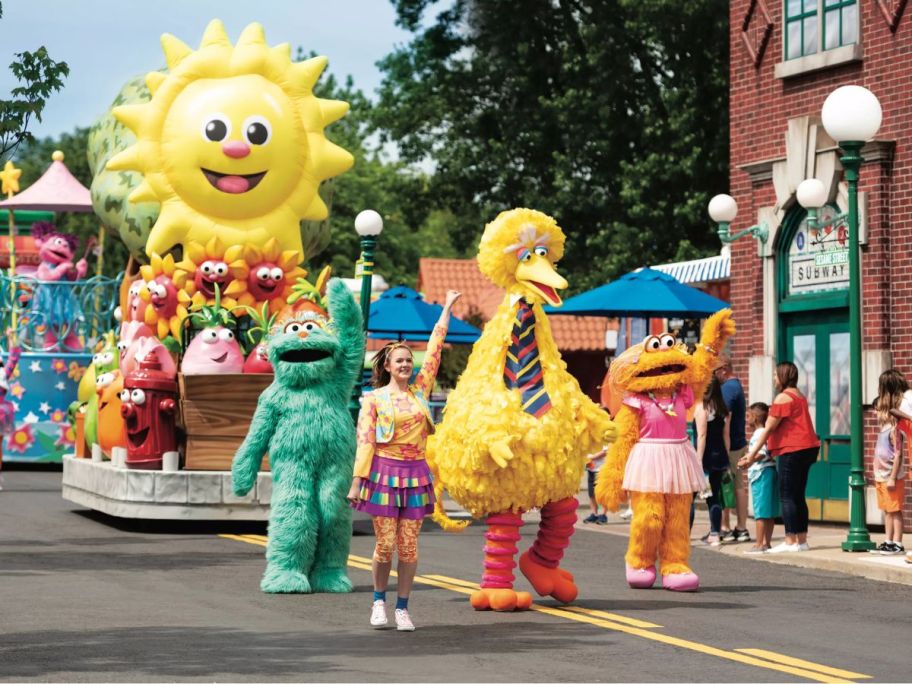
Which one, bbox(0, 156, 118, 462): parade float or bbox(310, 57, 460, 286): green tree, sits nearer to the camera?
bbox(0, 156, 118, 462): parade float

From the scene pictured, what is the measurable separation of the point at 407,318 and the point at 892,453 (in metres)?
8.98

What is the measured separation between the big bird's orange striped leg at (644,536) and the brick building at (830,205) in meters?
5.66

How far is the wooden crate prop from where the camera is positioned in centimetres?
1622

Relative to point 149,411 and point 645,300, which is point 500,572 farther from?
point 645,300

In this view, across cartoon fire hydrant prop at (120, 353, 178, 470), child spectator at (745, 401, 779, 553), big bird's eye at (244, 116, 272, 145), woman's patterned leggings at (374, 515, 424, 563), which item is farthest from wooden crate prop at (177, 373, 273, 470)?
woman's patterned leggings at (374, 515, 424, 563)

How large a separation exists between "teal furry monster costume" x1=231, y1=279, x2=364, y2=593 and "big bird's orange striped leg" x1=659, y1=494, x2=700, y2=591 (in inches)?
89.0

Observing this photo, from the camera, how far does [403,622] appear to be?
9.80m

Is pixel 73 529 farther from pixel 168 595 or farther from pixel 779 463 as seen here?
pixel 779 463

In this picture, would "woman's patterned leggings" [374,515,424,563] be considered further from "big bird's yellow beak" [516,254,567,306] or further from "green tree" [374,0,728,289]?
"green tree" [374,0,728,289]

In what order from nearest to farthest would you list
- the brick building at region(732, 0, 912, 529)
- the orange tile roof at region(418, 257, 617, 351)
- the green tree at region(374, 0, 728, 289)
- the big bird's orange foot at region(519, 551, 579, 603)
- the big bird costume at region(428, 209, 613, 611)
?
the big bird costume at region(428, 209, 613, 611)
the big bird's orange foot at region(519, 551, 579, 603)
the brick building at region(732, 0, 912, 529)
the green tree at region(374, 0, 728, 289)
the orange tile roof at region(418, 257, 617, 351)

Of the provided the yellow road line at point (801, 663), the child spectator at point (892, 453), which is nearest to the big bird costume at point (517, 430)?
the yellow road line at point (801, 663)

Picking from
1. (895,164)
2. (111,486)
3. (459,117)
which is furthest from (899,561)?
(459,117)

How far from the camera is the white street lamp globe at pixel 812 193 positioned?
17391 mm

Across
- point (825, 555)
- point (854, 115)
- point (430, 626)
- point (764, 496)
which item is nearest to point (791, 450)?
point (764, 496)
